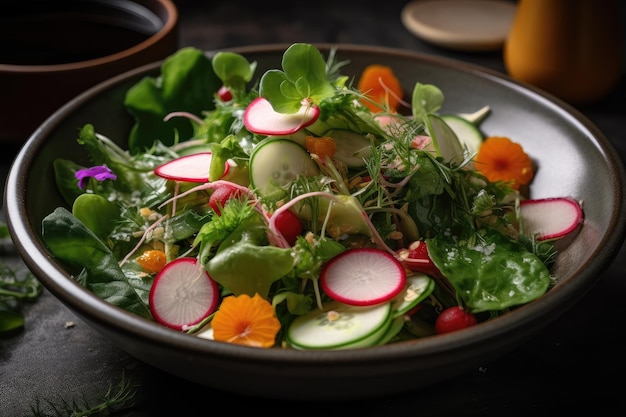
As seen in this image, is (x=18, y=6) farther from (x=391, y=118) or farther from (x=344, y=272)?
(x=344, y=272)

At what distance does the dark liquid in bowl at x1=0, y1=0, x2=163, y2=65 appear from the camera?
88.1 inches

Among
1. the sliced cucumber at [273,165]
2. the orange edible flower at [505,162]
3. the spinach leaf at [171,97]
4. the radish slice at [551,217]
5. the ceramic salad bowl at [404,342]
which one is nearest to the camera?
the ceramic salad bowl at [404,342]

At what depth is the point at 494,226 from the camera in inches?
57.8

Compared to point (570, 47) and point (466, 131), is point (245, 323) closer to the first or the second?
point (466, 131)

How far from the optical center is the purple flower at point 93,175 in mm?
1549

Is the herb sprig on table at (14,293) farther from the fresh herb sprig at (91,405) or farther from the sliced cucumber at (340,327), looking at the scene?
the sliced cucumber at (340,327)

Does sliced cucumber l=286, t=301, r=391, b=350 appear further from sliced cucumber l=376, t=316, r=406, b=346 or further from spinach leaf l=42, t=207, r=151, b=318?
spinach leaf l=42, t=207, r=151, b=318

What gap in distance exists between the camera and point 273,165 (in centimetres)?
136

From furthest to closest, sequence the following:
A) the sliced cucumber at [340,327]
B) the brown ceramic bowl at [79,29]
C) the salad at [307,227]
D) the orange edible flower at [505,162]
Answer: the brown ceramic bowl at [79,29] → the orange edible flower at [505,162] → the salad at [307,227] → the sliced cucumber at [340,327]

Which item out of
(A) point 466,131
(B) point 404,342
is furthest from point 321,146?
(A) point 466,131

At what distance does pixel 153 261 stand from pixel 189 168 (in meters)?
0.21

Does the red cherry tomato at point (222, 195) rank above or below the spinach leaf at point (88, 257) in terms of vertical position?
above

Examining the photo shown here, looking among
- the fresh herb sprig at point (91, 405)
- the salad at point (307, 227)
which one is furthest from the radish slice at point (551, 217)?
the fresh herb sprig at point (91, 405)

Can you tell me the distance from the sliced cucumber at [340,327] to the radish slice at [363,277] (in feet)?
0.07
